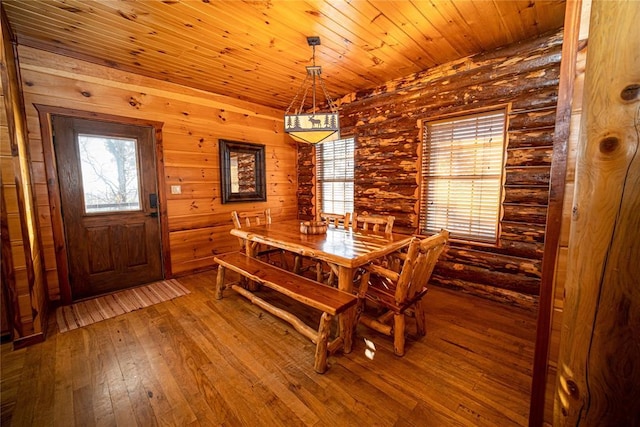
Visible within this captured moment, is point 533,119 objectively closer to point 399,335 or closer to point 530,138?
point 530,138

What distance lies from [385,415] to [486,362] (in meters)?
0.94

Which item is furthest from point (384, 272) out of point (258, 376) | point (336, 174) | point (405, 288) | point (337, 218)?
point (336, 174)

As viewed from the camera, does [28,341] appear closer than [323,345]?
No

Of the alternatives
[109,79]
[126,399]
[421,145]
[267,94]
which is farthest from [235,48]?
[126,399]

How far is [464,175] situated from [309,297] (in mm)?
2370

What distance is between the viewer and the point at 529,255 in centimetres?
262

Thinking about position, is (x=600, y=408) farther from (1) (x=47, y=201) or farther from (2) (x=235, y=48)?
(1) (x=47, y=201)

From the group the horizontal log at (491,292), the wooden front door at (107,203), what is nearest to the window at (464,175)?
the horizontal log at (491,292)

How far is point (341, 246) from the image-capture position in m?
2.22

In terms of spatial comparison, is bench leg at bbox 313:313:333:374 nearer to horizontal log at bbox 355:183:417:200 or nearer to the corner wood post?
the corner wood post

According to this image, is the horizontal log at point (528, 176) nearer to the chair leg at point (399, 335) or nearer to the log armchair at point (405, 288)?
the log armchair at point (405, 288)

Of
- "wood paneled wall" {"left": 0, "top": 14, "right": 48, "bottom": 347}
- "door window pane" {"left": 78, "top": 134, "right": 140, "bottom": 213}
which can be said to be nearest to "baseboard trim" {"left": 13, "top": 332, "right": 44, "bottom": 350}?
"wood paneled wall" {"left": 0, "top": 14, "right": 48, "bottom": 347}

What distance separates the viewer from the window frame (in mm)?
2689

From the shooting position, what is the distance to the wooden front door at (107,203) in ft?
9.14
